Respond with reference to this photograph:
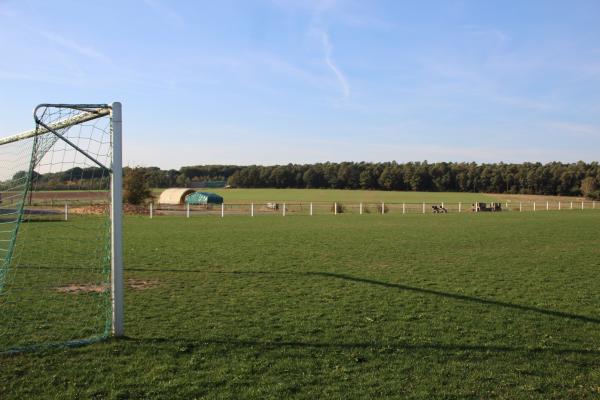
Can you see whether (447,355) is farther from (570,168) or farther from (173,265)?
(570,168)

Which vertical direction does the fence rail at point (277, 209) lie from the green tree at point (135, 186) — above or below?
below

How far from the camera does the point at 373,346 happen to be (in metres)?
6.17

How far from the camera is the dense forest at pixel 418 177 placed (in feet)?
316

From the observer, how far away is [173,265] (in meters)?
12.4

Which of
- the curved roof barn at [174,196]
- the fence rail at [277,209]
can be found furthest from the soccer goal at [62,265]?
the curved roof barn at [174,196]

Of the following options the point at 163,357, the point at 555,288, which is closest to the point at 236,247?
the point at 555,288

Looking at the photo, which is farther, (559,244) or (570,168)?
(570,168)

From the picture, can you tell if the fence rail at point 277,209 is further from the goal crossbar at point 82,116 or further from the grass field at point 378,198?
the grass field at point 378,198

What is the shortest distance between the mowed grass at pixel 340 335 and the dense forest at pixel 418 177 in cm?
7291

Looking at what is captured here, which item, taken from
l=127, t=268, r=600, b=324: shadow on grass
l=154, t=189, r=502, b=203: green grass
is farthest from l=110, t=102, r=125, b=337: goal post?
l=154, t=189, r=502, b=203: green grass

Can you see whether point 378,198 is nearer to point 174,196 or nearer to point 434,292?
point 174,196

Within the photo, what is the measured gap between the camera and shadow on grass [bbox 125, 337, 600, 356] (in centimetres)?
605

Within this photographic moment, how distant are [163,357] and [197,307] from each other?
2.44 meters

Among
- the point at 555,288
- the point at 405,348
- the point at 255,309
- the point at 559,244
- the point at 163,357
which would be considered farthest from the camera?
the point at 559,244
